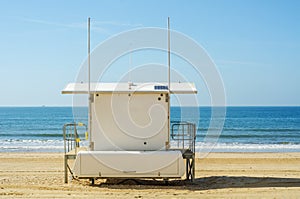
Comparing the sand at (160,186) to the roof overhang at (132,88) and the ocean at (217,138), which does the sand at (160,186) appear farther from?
the roof overhang at (132,88)

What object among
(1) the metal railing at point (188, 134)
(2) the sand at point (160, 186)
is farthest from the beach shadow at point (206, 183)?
(1) the metal railing at point (188, 134)

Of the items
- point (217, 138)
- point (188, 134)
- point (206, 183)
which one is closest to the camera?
point (206, 183)

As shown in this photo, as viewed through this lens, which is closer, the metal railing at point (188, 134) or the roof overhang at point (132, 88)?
the roof overhang at point (132, 88)

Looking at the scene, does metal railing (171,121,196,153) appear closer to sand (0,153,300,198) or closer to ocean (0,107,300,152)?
sand (0,153,300,198)

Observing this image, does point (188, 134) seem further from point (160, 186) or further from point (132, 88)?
point (132, 88)

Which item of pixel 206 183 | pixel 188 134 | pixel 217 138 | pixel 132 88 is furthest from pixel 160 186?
pixel 217 138

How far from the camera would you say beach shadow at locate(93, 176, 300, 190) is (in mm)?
13445

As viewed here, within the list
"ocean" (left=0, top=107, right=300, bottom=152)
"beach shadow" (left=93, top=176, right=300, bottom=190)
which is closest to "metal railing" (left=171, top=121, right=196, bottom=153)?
"beach shadow" (left=93, top=176, right=300, bottom=190)

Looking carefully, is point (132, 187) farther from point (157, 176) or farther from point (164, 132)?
point (164, 132)

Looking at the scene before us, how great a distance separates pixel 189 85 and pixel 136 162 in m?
2.64

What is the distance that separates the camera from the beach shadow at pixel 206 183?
13.4 meters

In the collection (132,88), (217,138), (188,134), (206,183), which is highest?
(132,88)

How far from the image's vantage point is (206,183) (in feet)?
47.4

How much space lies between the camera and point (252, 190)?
12.5 meters
